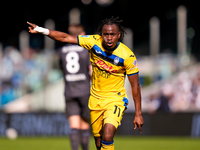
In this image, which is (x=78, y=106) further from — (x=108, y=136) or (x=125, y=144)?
(x=125, y=144)

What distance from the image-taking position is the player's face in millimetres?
6021

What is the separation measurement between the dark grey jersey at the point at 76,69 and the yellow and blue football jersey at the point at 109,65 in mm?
1560

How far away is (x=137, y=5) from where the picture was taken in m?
23.6

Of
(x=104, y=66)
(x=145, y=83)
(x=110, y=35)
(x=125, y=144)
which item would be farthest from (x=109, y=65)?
(x=145, y=83)

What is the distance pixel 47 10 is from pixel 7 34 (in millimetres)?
3023

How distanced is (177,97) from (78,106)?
621 cm

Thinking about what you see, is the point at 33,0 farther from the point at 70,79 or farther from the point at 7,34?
the point at 70,79

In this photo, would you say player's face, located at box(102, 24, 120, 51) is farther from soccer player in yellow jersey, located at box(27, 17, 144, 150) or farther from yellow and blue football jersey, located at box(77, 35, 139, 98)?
yellow and blue football jersey, located at box(77, 35, 139, 98)

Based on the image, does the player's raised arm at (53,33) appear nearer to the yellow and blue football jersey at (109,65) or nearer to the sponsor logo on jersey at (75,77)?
the yellow and blue football jersey at (109,65)

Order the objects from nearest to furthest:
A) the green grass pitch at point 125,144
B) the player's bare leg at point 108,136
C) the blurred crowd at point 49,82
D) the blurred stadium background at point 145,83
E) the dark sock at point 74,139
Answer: the player's bare leg at point 108,136 < the dark sock at point 74,139 < the green grass pitch at point 125,144 < the blurred stadium background at point 145,83 < the blurred crowd at point 49,82

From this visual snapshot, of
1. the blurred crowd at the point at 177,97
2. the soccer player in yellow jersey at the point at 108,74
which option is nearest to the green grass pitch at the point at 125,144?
the blurred crowd at the point at 177,97

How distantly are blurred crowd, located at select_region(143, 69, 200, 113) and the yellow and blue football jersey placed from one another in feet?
24.2

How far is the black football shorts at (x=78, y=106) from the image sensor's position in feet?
26.4

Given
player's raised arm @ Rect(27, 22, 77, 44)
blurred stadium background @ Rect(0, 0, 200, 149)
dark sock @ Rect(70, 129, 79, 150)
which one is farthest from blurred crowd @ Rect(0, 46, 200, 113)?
player's raised arm @ Rect(27, 22, 77, 44)
